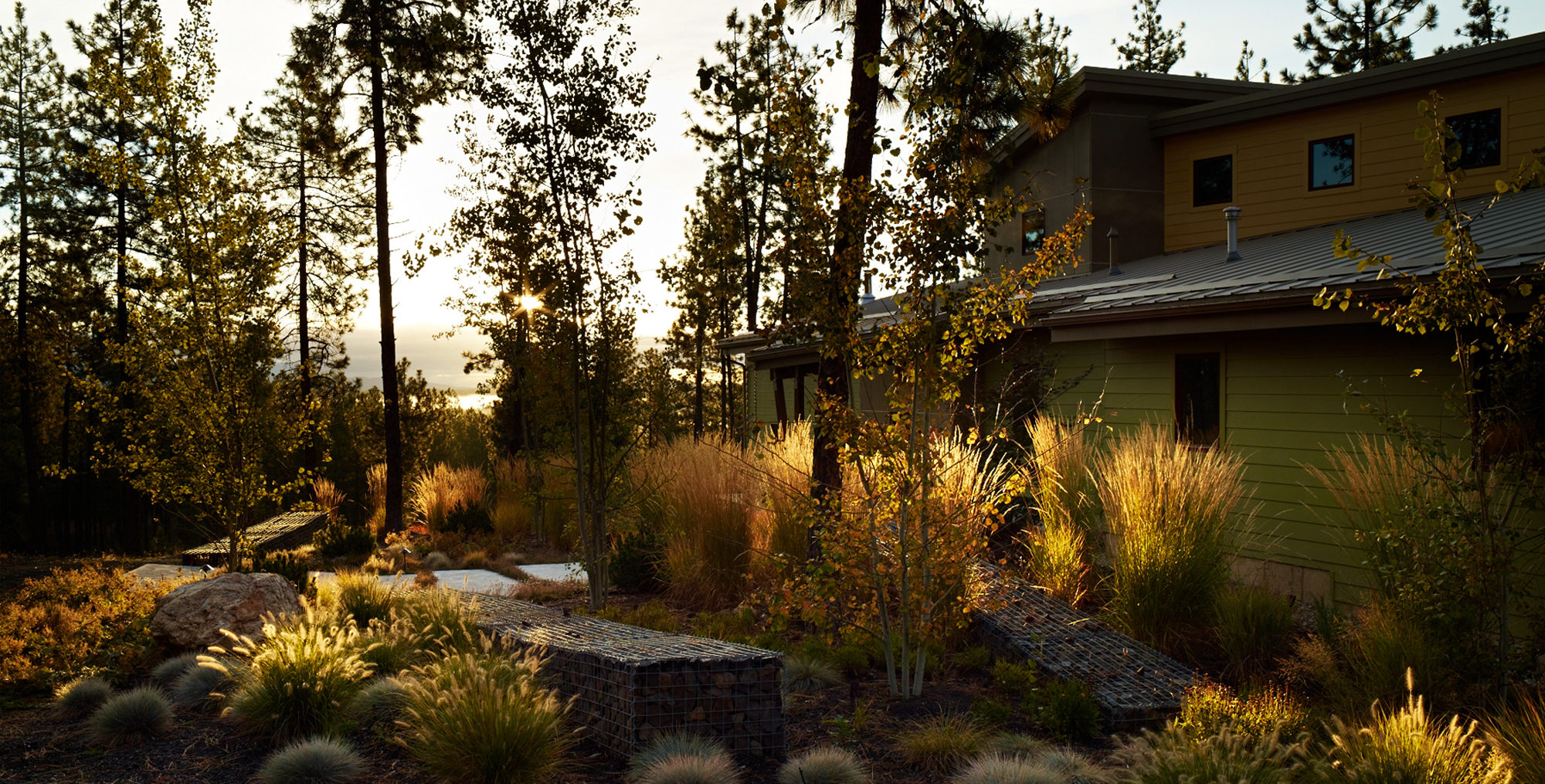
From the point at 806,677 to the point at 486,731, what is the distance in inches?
82.7

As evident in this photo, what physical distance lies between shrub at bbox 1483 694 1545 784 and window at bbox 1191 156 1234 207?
10611 mm

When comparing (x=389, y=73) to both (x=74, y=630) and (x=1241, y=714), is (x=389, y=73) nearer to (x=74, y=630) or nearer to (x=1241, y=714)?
(x=74, y=630)

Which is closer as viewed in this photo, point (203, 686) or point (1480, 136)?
point (203, 686)

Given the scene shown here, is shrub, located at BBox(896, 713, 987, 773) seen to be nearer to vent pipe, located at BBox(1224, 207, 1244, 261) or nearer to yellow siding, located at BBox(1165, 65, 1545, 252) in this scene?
vent pipe, located at BBox(1224, 207, 1244, 261)

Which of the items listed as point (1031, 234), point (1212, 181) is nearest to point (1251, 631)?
point (1212, 181)

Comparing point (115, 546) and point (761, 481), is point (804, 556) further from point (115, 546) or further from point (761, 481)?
point (115, 546)

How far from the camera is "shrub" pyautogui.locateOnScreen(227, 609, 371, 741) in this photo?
523cm

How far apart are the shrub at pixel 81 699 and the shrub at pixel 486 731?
2606mm

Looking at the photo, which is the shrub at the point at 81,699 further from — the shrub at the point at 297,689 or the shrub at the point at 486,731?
the shrub at the point at 486,731

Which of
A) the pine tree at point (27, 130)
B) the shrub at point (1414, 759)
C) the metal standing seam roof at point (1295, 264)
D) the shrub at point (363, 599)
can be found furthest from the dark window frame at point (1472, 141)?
the pine tree at point (27, 130)

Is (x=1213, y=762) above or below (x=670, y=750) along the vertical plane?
above

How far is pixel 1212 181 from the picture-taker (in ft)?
46.8

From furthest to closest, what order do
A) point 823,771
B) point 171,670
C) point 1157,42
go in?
point 1157,42 < point 171,670 < point 823,771

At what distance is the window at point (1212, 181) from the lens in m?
13.9
